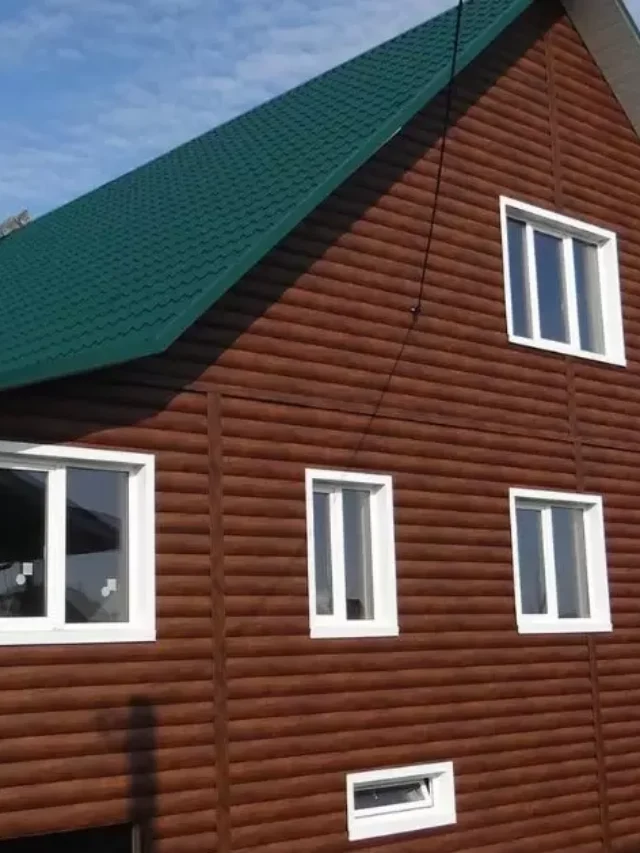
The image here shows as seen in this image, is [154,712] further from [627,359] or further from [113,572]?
[627,359]

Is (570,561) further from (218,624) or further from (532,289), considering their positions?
(218,624)

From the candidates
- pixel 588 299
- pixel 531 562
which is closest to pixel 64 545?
pixel 531 562

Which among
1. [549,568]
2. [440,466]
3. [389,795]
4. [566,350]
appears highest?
[566,350]

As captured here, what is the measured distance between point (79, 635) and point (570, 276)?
6.37 meters

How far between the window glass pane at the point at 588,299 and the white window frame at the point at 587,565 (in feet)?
5.25

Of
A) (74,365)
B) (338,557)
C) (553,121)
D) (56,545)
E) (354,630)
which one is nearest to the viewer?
(74,365)

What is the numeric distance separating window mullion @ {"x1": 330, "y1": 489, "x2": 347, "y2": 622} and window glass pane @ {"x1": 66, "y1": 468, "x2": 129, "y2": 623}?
5.93 feet

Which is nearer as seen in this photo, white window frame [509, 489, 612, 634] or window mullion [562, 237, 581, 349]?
white window frame [509, 489, 612, 634]

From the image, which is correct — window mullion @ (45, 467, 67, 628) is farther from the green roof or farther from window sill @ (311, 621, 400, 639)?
window sill @ (311, 621, 400, 639)

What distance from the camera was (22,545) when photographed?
24.8 ft

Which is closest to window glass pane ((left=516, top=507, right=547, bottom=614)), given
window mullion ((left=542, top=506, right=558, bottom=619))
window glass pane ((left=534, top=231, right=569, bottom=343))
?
window mullion ((left=542, top=506, right=558, bottom=619))

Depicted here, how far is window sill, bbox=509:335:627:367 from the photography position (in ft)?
36.6

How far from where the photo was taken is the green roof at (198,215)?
26.1 ft

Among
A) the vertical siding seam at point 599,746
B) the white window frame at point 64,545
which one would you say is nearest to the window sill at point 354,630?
the white window frame at point 64,545
